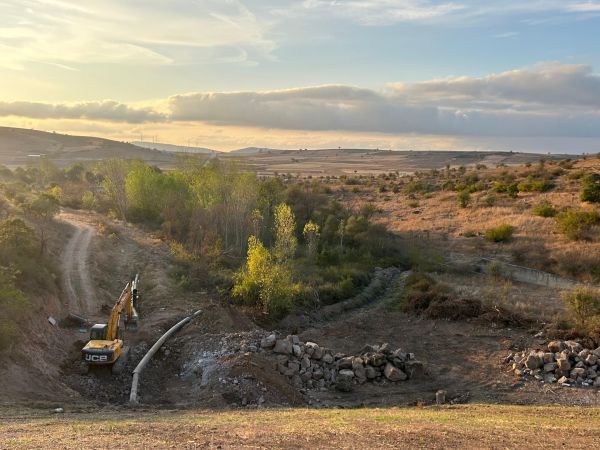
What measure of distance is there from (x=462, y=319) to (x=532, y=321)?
11.3ft

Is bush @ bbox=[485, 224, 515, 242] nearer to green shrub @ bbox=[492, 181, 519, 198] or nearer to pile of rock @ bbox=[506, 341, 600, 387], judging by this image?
green shrub @ bbox=[492, 181, 519, 198]

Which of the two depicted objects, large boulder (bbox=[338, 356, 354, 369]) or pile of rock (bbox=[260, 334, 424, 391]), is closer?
pile of rock (bbox=[260, 334, 424, 391])

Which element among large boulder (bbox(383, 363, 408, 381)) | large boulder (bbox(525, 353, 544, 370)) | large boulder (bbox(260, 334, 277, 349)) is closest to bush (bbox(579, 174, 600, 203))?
large boulder (bbox(525, 353, 544, 370))

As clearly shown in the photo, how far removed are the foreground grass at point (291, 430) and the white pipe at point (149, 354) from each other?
210cm

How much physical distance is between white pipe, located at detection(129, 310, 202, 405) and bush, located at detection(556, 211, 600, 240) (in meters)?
32.0

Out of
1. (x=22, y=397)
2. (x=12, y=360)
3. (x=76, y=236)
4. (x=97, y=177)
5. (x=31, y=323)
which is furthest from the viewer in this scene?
(x=97, y=177)

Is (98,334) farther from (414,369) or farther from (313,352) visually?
(414,369)

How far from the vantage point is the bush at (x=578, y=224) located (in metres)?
43.2

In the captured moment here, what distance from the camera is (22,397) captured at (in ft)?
50.5

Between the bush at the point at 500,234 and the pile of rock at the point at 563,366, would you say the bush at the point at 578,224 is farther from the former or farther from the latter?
the pile of rock at the point at 563,366

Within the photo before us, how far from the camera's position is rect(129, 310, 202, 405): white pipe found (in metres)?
16.7

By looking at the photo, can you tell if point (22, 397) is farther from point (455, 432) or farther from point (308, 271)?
point (308, 271)

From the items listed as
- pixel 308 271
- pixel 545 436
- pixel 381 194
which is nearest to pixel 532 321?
pixel 308 271

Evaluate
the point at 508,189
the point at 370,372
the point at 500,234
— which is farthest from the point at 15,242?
the point at 508,189
